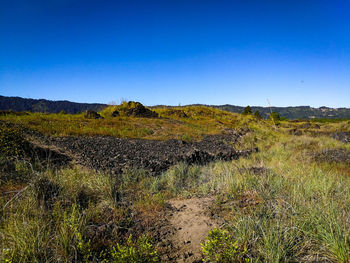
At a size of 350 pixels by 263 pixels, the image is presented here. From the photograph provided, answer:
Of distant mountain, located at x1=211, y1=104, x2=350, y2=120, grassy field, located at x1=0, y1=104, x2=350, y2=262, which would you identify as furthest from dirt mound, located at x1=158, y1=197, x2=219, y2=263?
distant mountain, located at x1=211, y1=104, x2=350, y2=120

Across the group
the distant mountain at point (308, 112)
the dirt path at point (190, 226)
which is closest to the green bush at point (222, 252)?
the dirt path at point (190, 226)

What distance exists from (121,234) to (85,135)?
856 centimetres

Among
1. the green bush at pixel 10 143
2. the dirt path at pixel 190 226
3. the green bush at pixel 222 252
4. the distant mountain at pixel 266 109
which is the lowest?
the dirt path at pixel 190 226

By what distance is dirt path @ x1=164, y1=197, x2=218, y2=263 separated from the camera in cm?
190

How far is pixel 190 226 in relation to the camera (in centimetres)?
243

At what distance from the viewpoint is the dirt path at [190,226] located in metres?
1.90

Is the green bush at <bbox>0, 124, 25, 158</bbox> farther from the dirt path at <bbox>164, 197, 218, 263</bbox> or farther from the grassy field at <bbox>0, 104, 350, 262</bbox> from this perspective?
the dirt path at <bbox>164, 197, 218, 263</bbox>

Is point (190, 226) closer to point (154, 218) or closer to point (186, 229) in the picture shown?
point (186, 229)

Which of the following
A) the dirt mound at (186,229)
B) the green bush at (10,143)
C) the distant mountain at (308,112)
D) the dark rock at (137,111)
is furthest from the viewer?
the distant mountain at (308,112)

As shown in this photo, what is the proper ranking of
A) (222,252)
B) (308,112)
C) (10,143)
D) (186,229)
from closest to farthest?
(222,252) → (186,229) → (10,143) → (308,112)

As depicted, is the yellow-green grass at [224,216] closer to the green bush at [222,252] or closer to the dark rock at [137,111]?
the green bush at [222,252]

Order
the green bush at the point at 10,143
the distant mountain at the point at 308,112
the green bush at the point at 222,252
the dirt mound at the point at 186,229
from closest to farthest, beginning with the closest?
the green bush at the point at 222,252 < the dirt mound at the point at 186,229 < the green bush at the point at 10,143 < the distant mountain at the point at 308,112

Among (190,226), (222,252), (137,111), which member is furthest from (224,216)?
(137,111)

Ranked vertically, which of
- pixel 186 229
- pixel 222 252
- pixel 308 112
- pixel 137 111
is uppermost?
pixel 308 112
